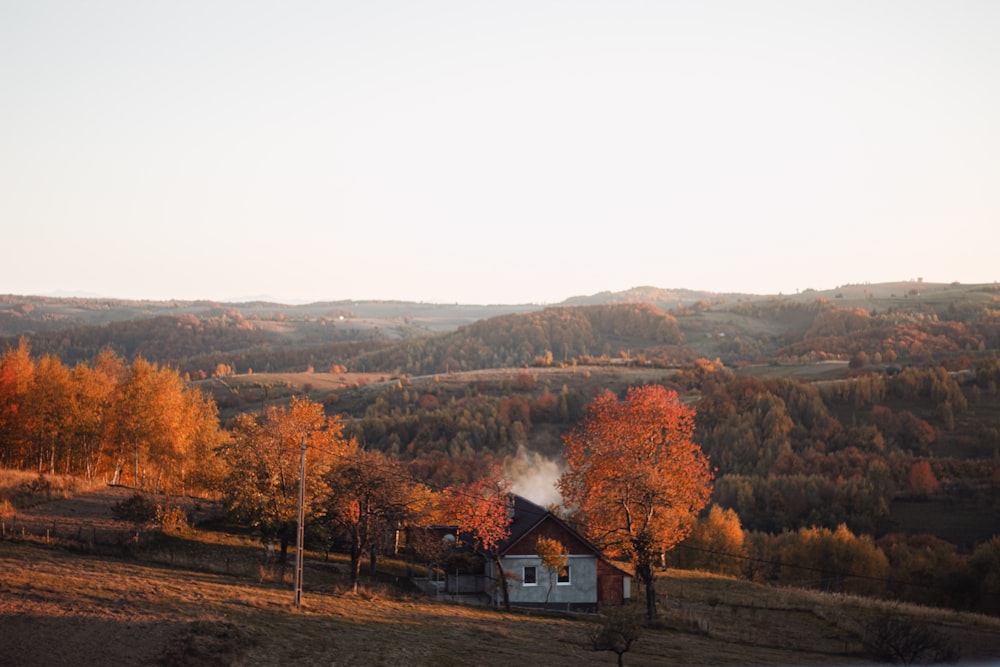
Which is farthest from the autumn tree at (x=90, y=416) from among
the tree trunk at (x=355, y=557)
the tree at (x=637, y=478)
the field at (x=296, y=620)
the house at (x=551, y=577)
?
the tree at (x=637, y=478)

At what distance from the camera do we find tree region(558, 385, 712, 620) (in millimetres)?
48156

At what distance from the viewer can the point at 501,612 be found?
146 ft

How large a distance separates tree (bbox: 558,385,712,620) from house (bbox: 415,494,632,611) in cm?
159

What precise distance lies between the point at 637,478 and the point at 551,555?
650cm

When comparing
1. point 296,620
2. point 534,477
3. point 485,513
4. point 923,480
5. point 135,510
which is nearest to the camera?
point 296,620

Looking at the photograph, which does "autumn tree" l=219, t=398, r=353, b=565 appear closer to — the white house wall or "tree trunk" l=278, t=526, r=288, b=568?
"tree trunk" l=278, t=526, r=288, b=568

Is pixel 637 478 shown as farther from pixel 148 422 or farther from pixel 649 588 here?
pixel 148 422

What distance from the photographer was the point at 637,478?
4831 cm

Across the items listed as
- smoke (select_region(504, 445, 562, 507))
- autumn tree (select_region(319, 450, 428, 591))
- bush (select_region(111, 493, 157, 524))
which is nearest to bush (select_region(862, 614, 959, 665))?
autumn tree (select_region(319, 450, 428, 591))

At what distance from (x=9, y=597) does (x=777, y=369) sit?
18506 cm

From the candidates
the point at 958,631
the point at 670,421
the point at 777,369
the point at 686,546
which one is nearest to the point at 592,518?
the point at 670,421

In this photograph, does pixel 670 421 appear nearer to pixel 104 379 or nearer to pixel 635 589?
pixel 635 589

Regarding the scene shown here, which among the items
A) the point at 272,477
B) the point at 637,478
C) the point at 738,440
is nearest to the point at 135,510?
the point at 272,477

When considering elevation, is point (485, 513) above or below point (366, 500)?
below
